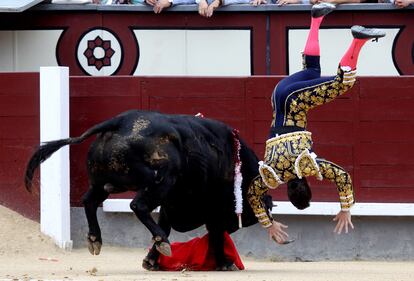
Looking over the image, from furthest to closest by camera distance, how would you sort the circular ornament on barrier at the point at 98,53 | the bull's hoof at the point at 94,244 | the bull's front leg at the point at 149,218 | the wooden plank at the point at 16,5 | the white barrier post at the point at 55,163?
the circular ornament on barrier at the point at 98,53 < the wooden plank at the point at 16,5 < the white barrier post at the point at 55,163 < the bull's hoof at the point at 94,244 < the bull's front leg at the point at 149,218

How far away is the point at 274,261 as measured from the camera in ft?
36.5

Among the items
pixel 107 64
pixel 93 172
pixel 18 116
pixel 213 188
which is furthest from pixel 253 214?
pixel 107 64

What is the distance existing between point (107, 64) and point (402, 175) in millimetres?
3107

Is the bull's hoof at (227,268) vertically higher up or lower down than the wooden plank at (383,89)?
lower down

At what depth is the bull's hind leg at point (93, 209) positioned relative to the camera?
8.95 meters

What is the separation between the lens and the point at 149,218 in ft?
28.5

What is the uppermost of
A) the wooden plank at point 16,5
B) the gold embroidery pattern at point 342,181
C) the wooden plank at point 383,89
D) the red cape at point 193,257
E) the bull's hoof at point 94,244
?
the wooden plank at point 16,5

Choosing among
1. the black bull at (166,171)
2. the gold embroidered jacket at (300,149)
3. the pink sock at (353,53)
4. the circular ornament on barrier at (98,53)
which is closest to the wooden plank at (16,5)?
the circular ornament on barrier at (98,53)

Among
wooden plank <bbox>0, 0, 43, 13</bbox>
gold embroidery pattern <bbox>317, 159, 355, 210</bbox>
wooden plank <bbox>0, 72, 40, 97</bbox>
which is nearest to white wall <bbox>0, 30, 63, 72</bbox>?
wooden plank <bbox>0, 0, 43, 13</bbox>

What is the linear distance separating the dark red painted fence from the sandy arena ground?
0.44 metres

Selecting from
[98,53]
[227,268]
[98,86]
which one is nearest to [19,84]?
[98,86]

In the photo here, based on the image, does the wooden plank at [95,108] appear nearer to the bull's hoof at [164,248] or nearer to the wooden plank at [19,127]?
the wooden plank at [19,127]

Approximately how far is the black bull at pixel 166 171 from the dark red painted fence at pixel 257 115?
1888 millimetres

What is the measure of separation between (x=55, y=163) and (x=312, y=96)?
298 centimetres
